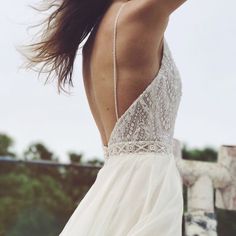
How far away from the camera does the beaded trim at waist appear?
4.62 feet

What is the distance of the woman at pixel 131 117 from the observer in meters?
1.32

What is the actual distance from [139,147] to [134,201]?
13cm

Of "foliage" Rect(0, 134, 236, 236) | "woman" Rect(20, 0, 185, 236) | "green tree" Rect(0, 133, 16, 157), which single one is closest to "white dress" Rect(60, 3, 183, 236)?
"woman" Rect(20, 0, 185, 236)

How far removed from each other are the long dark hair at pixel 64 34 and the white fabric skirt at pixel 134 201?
1.00 feet

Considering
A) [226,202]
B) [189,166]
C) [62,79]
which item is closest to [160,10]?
[62,79]

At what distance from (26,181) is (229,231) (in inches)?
258

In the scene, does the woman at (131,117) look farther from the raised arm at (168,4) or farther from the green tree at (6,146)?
the green tree at (6,146)

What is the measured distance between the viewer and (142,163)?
1387mm

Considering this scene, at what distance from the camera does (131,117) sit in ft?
4.66

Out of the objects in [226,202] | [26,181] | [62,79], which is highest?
[62,79]

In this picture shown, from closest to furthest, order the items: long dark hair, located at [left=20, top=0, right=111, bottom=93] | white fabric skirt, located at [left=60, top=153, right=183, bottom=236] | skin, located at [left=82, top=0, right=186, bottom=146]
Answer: white fabric skirt, located at [left=60, top=153, right=183, bottom=236] < skin, located at [left=82, top=0, right=186, bottom=146] < long dark hair, located at [left=20, top=0, right=111, bottom=93]

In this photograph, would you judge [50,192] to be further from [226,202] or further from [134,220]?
[134,220]

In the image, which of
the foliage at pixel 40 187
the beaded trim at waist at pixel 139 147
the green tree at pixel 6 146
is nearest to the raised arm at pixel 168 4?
the beaded trim at waist at pixel 139 147

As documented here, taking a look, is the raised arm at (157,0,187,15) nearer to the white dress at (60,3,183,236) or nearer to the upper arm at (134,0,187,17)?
the upper arm at (134,0,187,17)
